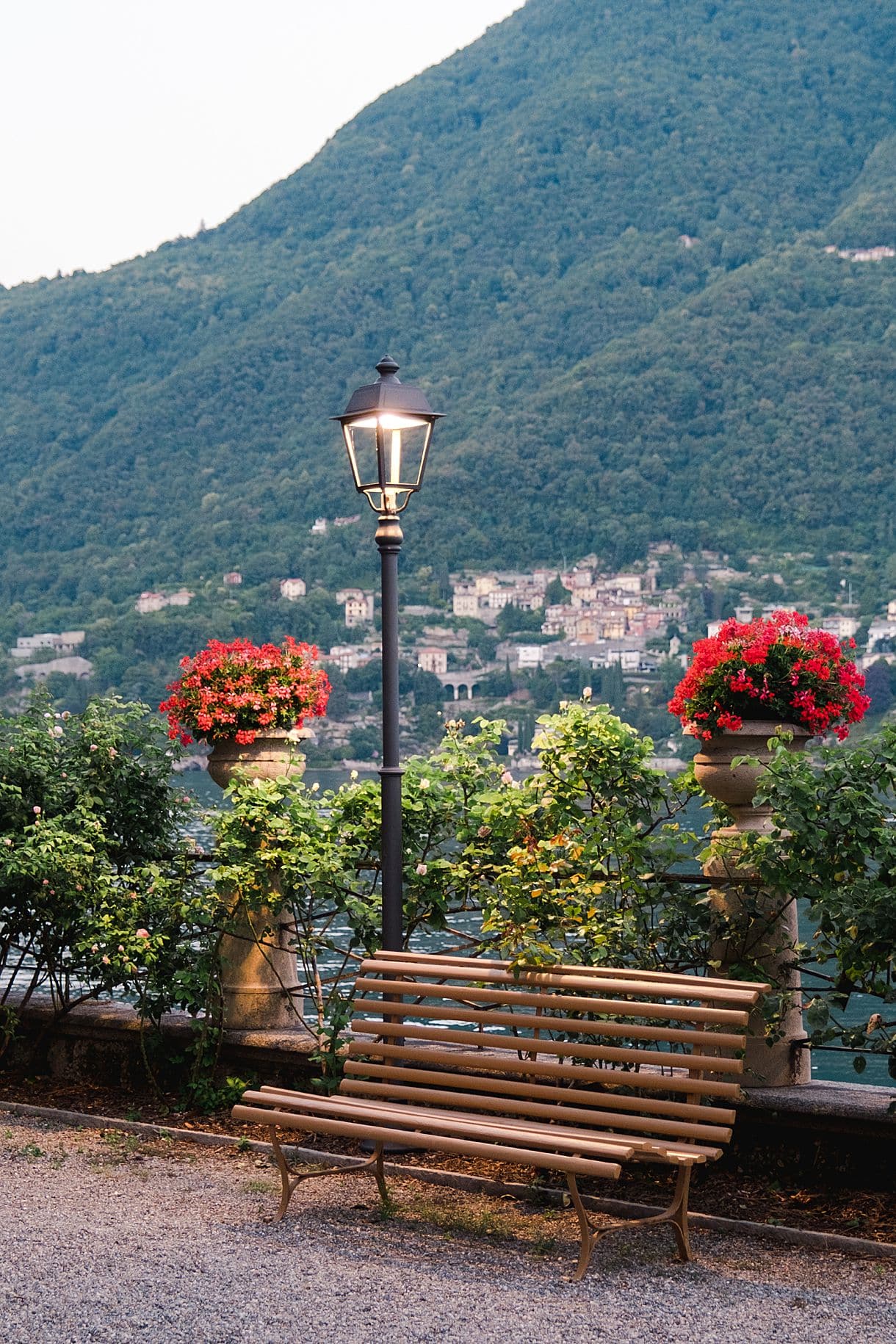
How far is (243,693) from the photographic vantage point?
6.39 meters

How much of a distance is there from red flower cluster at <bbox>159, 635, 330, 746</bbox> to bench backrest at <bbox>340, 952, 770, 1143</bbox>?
1420mm

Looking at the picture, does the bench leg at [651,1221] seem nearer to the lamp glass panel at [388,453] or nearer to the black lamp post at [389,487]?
the black lamp post at [389,487]

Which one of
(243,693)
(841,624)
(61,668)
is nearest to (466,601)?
(841,624)

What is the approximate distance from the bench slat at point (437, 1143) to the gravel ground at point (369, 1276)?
0.95ft

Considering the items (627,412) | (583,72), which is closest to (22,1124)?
(627,412)

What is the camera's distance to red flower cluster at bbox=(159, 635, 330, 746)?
21.0ft

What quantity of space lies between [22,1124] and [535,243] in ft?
336

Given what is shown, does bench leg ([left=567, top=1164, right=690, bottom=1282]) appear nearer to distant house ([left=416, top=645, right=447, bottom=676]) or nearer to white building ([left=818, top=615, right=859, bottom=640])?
distant house ([left=416, top=645, right=447, bottom=676])

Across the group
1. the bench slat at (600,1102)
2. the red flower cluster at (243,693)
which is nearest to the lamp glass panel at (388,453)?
the red flower cluster at (243,693)

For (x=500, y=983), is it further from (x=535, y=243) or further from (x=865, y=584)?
(x=535, y=243)

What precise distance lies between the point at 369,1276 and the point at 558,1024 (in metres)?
0.91

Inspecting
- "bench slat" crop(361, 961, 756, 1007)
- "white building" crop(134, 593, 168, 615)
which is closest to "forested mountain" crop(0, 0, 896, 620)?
"white building" crop(134, 593, 168, 615)

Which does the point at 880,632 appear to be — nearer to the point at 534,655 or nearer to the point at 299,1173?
the point at 534,655

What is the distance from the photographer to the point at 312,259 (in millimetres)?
105188
